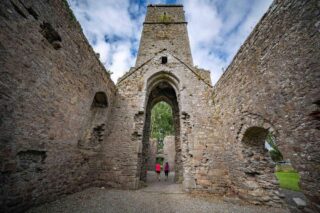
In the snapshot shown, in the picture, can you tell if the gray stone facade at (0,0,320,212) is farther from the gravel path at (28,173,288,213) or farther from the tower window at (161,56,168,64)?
the tower window at (161,56,168,64)

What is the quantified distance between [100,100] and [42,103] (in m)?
3.30

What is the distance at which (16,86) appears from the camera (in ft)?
9.65

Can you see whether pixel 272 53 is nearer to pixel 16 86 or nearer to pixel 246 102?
pixel 246 102

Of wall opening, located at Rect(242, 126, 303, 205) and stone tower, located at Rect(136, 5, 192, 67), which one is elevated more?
stone tower, located at Rect(136, 5, 192, 67)

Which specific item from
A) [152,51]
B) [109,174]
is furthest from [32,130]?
[152,51]

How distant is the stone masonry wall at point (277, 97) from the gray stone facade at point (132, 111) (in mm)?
22

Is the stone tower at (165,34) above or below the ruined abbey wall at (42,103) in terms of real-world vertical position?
above

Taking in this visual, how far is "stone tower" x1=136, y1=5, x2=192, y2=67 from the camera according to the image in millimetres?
12266

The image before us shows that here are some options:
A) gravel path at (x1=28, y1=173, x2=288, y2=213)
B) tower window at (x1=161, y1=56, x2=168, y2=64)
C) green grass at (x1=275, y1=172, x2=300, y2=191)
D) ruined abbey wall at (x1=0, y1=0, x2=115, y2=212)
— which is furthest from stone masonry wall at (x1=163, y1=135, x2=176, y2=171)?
gravel path at (x1=28, y1=173, x2=288, y2=213)

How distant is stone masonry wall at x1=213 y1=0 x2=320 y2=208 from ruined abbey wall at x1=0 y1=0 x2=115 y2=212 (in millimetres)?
5907

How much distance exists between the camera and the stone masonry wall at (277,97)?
269 centimetres

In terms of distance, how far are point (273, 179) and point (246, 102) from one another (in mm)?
2614

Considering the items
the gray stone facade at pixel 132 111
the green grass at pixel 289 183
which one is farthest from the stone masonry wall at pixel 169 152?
the gray stone facade at pixel 132 111

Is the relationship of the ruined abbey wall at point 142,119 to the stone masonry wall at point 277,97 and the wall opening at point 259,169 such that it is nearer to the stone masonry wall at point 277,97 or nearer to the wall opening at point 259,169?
the stone masonry wall at point 277,97
